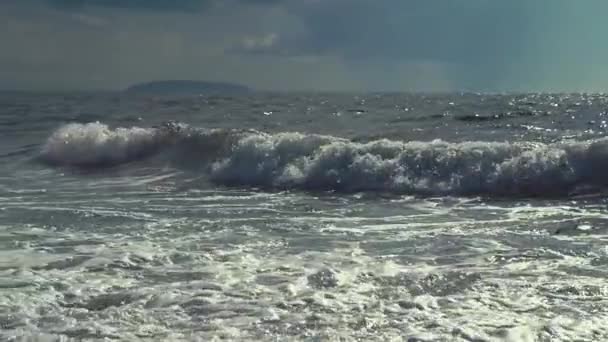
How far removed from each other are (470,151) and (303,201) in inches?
172

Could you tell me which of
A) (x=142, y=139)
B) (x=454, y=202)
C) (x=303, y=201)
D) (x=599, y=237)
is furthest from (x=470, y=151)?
(x=142, y=139)

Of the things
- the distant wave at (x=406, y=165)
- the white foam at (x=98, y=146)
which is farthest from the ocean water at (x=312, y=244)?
the white foam at (x=98, y=146)

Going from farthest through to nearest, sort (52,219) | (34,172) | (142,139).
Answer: (142,139) → (34,172) → (52,219)

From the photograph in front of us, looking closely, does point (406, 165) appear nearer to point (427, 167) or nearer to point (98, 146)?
point (427, 167)

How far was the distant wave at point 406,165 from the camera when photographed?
12859mm

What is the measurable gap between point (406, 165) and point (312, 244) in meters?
6.42

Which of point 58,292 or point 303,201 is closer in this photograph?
point 58,292

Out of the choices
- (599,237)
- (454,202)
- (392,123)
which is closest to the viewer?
(599,237)

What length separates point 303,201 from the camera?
11719 mm

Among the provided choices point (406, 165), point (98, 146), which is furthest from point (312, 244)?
point (98, 146)

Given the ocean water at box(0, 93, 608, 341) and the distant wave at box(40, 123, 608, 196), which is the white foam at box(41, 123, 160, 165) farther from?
the distant wave at box(40, 123, 608, 196)

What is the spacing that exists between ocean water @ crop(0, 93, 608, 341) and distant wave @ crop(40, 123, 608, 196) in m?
0.04

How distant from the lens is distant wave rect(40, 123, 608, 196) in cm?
1286

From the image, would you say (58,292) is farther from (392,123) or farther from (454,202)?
(392,123)
